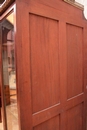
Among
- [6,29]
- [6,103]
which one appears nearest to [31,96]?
[6,103]

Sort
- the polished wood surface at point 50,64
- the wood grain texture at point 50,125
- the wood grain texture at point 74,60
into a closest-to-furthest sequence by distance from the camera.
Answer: the polished wood surface at point 50,64
the wood grain texture at point 50,125
the wood grain texture at point 74,60

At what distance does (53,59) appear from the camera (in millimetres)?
979

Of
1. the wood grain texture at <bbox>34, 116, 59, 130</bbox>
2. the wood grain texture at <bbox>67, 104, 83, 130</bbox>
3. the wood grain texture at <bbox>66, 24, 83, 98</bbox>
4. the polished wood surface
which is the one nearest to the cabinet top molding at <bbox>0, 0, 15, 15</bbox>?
the polished wood surface

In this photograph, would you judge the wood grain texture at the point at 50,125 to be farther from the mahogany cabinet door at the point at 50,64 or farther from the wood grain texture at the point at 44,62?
the wood grain texture at the point at 44,62

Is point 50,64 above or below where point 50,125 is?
above

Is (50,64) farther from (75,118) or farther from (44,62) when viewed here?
(75,118)

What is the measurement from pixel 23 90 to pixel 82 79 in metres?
0.79

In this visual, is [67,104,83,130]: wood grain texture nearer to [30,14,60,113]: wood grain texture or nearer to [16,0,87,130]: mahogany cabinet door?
[16,0,87,130]: mahogany cabinet door

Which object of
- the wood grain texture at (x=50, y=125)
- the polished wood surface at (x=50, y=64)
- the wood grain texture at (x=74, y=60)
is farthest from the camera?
the wood grain texture at (x=74, y=60)

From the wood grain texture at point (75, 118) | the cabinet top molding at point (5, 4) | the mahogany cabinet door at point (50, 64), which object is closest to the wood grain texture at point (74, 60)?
the mahogany cabinet door at point (50, 64)

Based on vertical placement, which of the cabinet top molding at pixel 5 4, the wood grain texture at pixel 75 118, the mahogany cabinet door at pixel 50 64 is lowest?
the wood grain texture at pixel 75 118

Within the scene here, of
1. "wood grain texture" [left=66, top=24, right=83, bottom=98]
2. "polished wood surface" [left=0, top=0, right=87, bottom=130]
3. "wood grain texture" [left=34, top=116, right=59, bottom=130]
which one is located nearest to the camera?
"polished wood surface" [left=0, top=0, right=87, bottom=130]

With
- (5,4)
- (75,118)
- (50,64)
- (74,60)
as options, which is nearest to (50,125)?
(75,118)

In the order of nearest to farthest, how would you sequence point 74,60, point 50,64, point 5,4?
point 5,4, point 50,64, point 74,60
